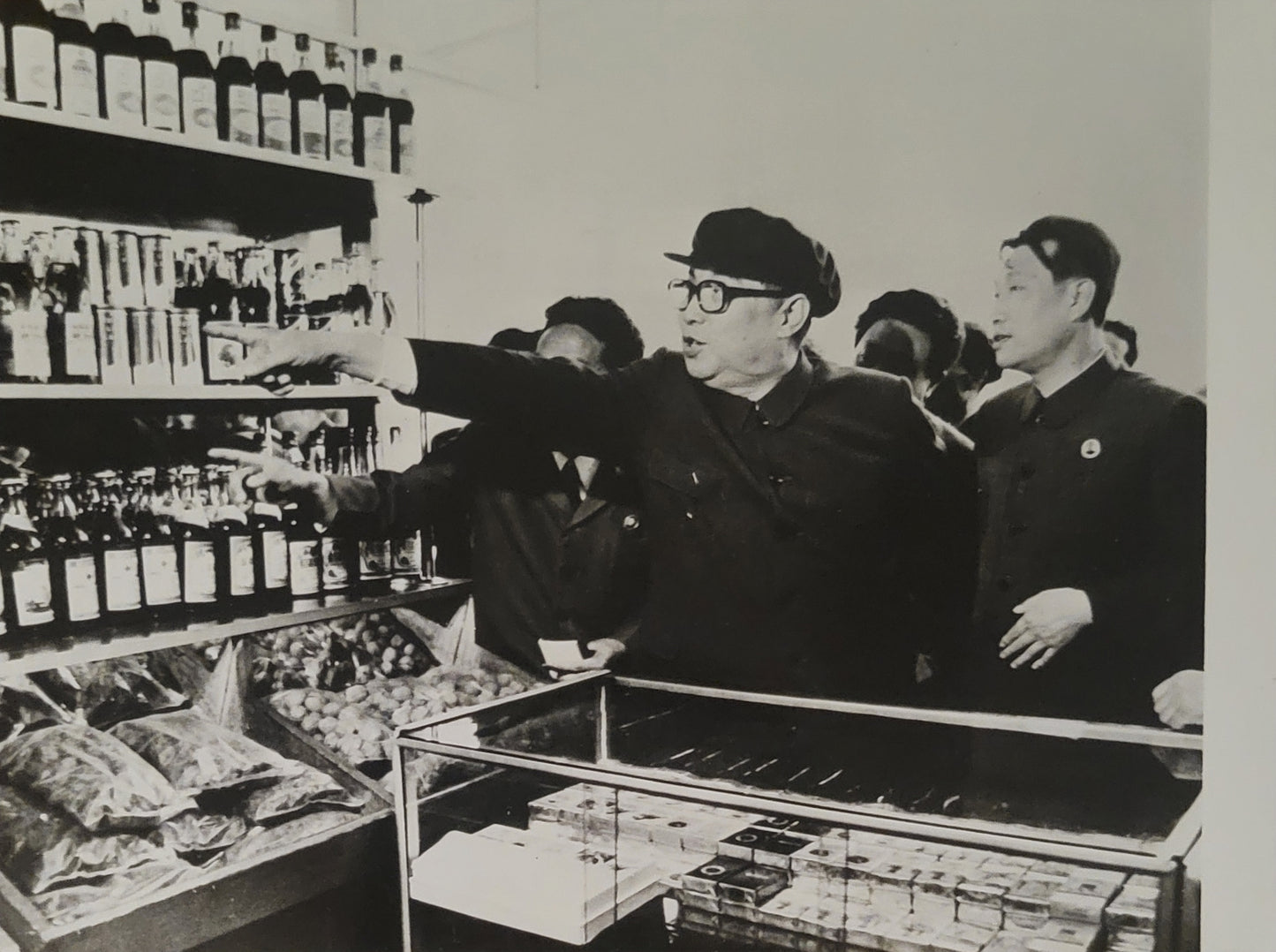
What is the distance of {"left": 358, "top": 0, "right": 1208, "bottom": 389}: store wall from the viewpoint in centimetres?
177

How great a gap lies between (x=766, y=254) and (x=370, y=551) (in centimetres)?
114

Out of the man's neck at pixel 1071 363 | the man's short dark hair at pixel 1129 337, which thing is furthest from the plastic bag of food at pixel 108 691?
the man's short dark hair at pixel 1129 337

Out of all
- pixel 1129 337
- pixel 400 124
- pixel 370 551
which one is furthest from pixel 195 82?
pixel 1129 337

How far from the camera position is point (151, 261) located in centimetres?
230

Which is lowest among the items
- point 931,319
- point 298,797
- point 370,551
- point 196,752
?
point 298,797

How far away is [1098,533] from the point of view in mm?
1846

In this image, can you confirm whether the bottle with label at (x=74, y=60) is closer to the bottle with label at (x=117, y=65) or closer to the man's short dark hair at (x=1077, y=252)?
the bottle with label at (x=117, y=65)

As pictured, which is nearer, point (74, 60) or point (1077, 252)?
point (1077, 252)

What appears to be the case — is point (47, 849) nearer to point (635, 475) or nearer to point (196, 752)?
point (196, 752)

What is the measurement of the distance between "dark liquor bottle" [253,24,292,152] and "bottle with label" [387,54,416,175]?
224mm

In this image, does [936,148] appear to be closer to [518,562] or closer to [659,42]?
[659,42]

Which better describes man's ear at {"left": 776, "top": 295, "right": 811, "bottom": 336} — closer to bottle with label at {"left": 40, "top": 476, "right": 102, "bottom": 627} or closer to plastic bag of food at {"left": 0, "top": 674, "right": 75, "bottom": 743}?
bottle with label at {"left": 40, "top": 476, "right": 102, "bottom": 627}

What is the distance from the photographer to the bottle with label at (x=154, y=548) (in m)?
2.29

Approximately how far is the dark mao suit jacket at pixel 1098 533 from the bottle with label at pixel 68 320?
170cm
